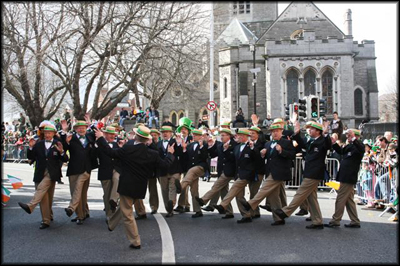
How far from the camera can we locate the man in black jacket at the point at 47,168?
327 inches

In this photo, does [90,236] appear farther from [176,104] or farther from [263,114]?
[176,104]

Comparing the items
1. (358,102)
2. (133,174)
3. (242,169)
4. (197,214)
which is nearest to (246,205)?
(242,169)

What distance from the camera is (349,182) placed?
8.22m

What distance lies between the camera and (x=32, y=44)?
65.6 ft

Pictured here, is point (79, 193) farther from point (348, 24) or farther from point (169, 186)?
point (348, 24)

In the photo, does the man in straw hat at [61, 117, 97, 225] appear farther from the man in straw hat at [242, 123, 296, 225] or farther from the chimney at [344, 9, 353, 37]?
the chimney at [344, 9, 353, 37]

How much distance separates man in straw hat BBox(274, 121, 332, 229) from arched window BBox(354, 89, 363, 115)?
34.8m

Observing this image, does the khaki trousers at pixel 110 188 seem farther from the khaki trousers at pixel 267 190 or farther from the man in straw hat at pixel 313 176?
the man in straw hat at pixel 313 176

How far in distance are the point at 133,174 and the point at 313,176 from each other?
3.36 metres

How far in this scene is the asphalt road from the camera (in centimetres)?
600

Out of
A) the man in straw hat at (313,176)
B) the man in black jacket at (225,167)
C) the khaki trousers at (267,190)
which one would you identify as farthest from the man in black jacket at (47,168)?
the man in straw hat at (313,176)

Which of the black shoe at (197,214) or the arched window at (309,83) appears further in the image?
the arched window at (309,83)

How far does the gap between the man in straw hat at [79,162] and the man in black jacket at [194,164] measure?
201 cm

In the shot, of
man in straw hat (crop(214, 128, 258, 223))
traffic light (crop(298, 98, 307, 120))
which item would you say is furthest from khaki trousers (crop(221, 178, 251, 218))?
traffic light (crop(298, 98, 307, 120))
